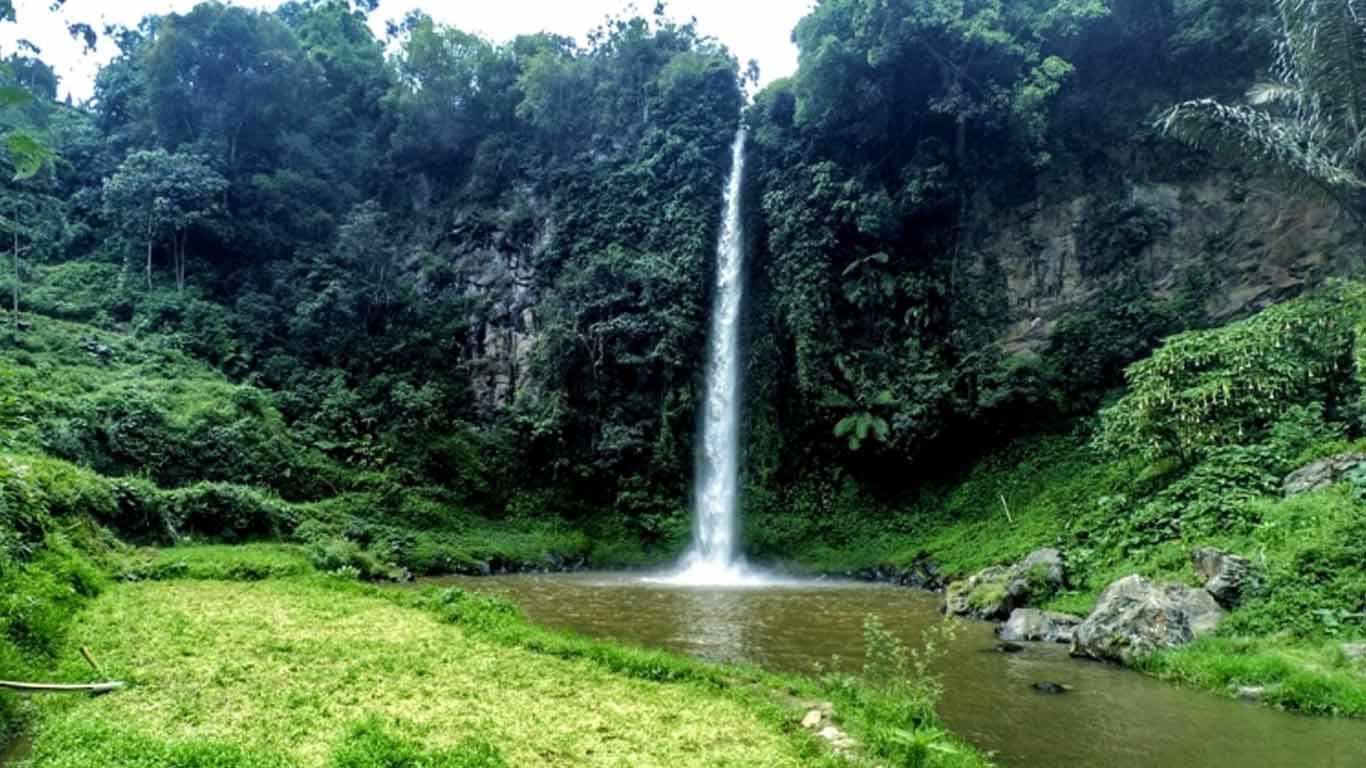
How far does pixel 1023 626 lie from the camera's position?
419 inches

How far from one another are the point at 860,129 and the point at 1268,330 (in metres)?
12.8

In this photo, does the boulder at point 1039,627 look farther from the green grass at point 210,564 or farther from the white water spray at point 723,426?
the green grass at point 210,564

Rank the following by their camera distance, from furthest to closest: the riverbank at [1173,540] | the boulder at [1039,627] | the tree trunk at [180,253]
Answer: the tree trunk at [180,253], the boulder at [1039,627], the riverbank at [1173,540]

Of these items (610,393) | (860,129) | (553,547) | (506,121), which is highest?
(506,121)

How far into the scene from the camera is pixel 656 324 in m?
23.8

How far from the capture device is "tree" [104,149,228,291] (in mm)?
25844

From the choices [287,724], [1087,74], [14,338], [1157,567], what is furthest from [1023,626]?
[14,338]

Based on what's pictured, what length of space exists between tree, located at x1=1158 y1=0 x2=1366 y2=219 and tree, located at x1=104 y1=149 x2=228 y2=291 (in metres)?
27.8

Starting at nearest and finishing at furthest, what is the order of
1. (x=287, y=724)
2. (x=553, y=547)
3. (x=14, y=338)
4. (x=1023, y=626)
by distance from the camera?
(x=287, y=724), (x=1023, y=626), (x=14, y=338), (x=553, y=547)

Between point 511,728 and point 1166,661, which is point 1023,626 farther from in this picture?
point 511,728

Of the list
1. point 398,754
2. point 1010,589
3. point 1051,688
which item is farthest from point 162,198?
point 1051,688

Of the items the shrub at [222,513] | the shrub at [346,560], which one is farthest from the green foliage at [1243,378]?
the shrub at [222,513]

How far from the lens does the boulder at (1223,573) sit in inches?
372

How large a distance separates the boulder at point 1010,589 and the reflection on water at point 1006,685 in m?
0.57
